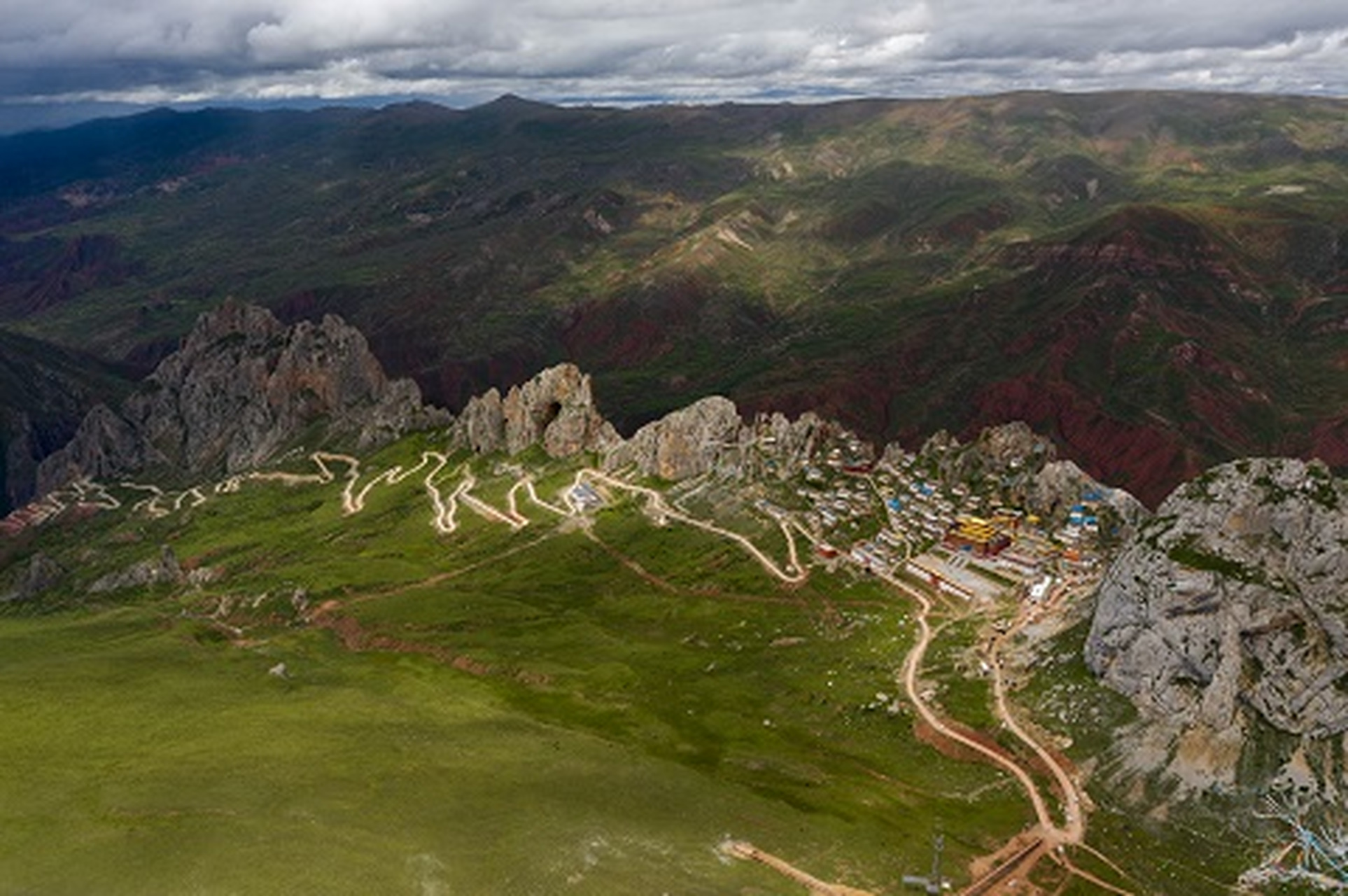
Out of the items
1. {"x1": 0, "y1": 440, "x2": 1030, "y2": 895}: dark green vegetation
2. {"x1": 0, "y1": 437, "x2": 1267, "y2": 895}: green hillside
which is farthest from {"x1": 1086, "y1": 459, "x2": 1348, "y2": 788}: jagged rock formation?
{"x1": 0, "y1": 440, "x2": 1030, "y2": 895}: dark green vegetation

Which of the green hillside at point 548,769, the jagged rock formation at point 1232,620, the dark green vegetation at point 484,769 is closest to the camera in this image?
the dark green vegetation at point 484,769

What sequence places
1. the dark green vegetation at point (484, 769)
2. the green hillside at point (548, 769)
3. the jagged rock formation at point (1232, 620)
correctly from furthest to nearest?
the jagged rock formation at point (1232, 620) → the green hillside at point (548, 769) → the dark green vegetation at point (484, 769)

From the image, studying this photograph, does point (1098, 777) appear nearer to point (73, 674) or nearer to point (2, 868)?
point (2, 868)

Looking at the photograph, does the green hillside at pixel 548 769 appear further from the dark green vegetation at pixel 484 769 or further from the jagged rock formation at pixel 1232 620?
the jagged rock formation at pixel 1232 620

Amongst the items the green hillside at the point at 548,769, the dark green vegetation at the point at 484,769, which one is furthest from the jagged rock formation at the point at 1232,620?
the dark green vegetation at the point at 484,769

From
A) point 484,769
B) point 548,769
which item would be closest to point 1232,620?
point 548,769

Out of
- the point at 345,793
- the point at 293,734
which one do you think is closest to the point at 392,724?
the point at 293,734

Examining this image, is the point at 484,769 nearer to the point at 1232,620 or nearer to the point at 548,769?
the point at 548,769

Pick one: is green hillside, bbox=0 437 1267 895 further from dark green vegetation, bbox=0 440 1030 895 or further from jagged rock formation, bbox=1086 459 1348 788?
jagged rock formation, bbox=1086 459 1348 788
